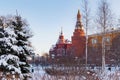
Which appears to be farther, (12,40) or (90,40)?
(90,40)

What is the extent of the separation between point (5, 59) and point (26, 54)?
6.09 feet

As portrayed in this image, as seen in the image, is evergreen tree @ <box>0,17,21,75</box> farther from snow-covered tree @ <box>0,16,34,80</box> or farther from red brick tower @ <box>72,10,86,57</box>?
red brick tower @ <box>72,10,86,57</box>

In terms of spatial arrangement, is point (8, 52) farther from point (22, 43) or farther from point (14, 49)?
point (22, 43)

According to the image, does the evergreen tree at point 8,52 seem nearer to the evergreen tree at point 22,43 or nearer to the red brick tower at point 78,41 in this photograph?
the evergreen tree at point 22,43

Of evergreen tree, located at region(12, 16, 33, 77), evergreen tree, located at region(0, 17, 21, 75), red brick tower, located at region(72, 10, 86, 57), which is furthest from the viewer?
red brick tower, located at region(72, 10, 86, 57)

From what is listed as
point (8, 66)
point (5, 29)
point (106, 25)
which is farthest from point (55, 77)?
point (106, 25)

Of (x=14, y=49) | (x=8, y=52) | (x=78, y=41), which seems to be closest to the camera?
(x=8, y=52)

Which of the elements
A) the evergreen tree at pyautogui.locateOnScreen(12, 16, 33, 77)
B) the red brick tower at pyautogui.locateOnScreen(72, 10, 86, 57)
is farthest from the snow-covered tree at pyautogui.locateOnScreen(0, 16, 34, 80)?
the red brick tower at pyautogui.locateOnScreen(72, 10, 86, 57)

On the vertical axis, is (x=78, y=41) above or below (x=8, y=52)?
above

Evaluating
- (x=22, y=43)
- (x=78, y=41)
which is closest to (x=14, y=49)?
(x=22, y=43)

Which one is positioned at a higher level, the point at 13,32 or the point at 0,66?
the point at 13,32

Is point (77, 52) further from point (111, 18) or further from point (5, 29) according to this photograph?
point (5, 29)

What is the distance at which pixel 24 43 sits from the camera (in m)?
13.9

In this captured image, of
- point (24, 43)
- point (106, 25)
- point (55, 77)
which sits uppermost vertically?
point (106, 25)
